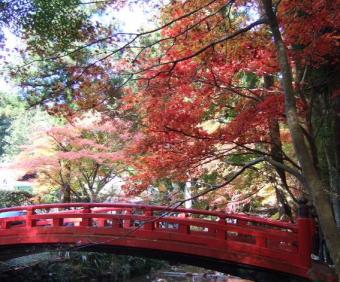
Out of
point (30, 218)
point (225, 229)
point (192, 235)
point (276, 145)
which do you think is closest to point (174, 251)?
point (192, 235)

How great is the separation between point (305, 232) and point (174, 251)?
282 centimetres

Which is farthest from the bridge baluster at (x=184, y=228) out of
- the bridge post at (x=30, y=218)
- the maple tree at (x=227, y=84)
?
the bridge post at (x=30, y=218)

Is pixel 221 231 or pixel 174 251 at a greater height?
pixel 221 231

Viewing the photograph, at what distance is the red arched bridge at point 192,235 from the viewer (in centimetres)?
777

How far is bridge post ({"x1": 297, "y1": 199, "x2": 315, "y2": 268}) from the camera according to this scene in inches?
295

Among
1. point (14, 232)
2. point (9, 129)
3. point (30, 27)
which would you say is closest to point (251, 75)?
point (30, 27)

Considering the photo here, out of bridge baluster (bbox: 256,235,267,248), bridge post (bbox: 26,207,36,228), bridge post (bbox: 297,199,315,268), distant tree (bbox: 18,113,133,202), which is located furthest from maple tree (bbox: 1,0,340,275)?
distant tree (bbox: 18,113,133,202)

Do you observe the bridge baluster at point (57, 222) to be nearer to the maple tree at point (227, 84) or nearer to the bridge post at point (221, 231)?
the maple tree at point (227, 84)

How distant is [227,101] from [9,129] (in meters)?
37.0

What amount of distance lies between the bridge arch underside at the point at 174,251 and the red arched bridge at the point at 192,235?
0.02 metres

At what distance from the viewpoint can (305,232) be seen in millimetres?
7535

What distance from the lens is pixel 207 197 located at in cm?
1362

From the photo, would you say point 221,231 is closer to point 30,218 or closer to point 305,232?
point 305,232

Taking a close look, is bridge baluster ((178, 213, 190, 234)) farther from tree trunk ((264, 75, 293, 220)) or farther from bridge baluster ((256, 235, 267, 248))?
tree trunk ((264, 75, 293, 220))
